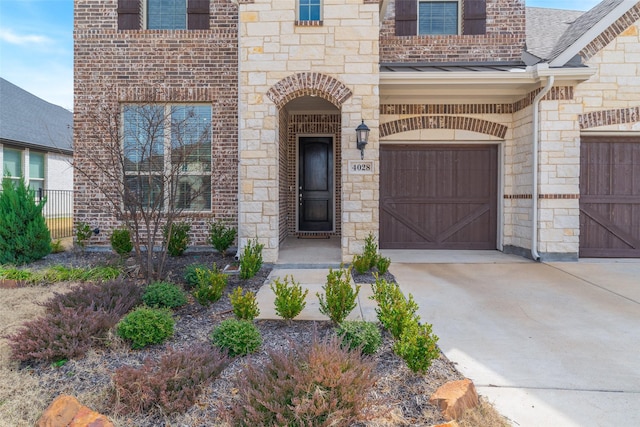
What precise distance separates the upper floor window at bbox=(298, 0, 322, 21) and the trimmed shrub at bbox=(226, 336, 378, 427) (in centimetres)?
563

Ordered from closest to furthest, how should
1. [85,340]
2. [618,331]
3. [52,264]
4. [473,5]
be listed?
1. [85,340]
2. [618,331]
3. [52,264]
4. [473,5]

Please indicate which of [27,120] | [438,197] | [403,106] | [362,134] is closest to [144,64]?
[362,134]

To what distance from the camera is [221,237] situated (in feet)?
22.6

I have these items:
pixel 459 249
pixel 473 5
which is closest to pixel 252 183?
pixel 459 249

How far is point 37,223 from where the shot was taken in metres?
6.29

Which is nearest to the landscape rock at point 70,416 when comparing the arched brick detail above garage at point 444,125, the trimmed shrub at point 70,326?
the trimmed shrub at point 70,326

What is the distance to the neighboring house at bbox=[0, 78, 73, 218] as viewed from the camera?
13586mm

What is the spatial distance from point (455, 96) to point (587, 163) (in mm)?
2716

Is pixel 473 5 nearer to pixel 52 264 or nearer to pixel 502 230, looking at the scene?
pixel 502 230

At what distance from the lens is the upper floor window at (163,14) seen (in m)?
7.40

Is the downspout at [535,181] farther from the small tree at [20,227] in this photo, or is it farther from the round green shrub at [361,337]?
the small tree at [20,227]

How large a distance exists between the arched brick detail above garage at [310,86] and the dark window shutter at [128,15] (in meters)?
3.54

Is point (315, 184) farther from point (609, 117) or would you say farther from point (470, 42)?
point (609, 117)

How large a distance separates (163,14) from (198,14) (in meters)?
0.79
